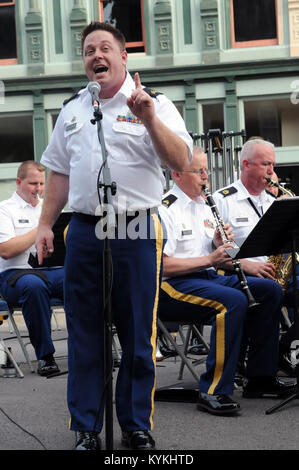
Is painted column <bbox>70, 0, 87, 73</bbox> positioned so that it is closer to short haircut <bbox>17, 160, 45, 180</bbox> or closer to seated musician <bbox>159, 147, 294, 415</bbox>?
short haircut <bbox>17, 160, 45, 180</bbox>

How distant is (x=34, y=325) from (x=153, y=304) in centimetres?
300

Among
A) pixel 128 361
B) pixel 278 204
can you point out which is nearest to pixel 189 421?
pixel 128 361

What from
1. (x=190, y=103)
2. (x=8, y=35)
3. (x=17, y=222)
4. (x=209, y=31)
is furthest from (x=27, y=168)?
(x=8, y=35)

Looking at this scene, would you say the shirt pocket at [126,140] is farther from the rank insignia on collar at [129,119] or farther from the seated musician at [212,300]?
the seated musician at [212,300]

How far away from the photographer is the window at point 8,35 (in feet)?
67.8

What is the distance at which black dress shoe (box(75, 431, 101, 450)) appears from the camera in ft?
12.5

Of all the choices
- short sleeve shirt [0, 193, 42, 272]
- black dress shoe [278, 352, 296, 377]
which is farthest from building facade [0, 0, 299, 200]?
black dress shoe [278, 352, 296, 377]

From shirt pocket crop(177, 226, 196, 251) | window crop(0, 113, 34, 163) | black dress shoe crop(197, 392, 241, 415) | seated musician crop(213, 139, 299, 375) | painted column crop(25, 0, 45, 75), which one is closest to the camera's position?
black dress shoe crop(197, 392, 241, 415)

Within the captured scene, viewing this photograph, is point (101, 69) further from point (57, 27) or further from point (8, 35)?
point (8, 35)

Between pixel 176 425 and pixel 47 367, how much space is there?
237 cm

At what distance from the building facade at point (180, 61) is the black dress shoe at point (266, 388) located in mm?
14848

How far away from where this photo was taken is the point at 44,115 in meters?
20.5

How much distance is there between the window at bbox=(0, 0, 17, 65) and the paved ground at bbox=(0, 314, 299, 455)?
16055 mm
